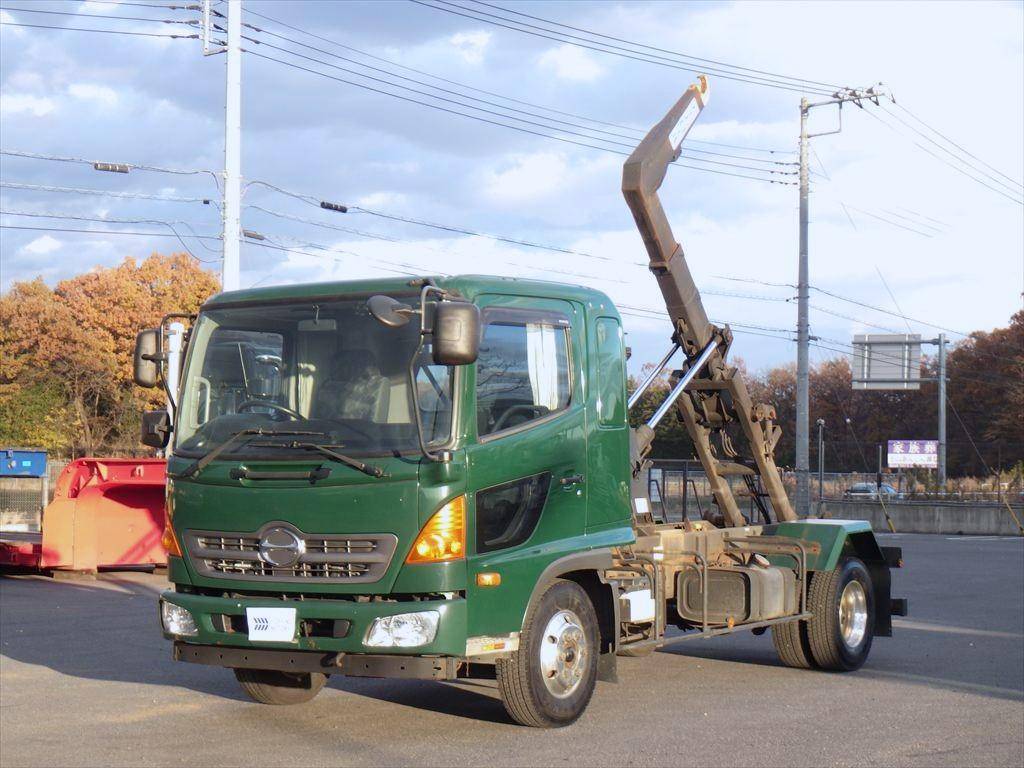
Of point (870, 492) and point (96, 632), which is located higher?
point (870, 492)

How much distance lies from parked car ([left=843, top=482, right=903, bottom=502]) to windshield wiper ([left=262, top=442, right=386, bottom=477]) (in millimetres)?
42470

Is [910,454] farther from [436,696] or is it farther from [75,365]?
[436,696]

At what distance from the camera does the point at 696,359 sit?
1144 cm

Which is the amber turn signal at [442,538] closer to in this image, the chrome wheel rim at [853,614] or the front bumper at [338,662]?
the front bumper at [338,662]

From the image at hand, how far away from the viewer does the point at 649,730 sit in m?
8.21

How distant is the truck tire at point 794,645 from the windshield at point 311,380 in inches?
188

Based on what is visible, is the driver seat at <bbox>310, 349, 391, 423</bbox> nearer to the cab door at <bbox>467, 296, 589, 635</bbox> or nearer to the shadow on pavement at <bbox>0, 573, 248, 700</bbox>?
the cab door at <bbox>467, 296, 589, 635</bbox>

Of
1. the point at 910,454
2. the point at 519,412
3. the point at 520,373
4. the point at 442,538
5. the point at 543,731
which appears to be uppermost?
the point at 520,373

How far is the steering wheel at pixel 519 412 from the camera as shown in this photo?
25.5ft

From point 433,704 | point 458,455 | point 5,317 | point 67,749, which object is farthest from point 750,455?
point 5,317

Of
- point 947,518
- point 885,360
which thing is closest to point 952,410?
point 885,360

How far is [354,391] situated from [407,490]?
28.9 inches

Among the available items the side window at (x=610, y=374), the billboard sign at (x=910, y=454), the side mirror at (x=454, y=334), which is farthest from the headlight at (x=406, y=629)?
the billboard sign at (x=910, y=454)

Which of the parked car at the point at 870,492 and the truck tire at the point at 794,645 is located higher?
the parked car at the point at 870,492
